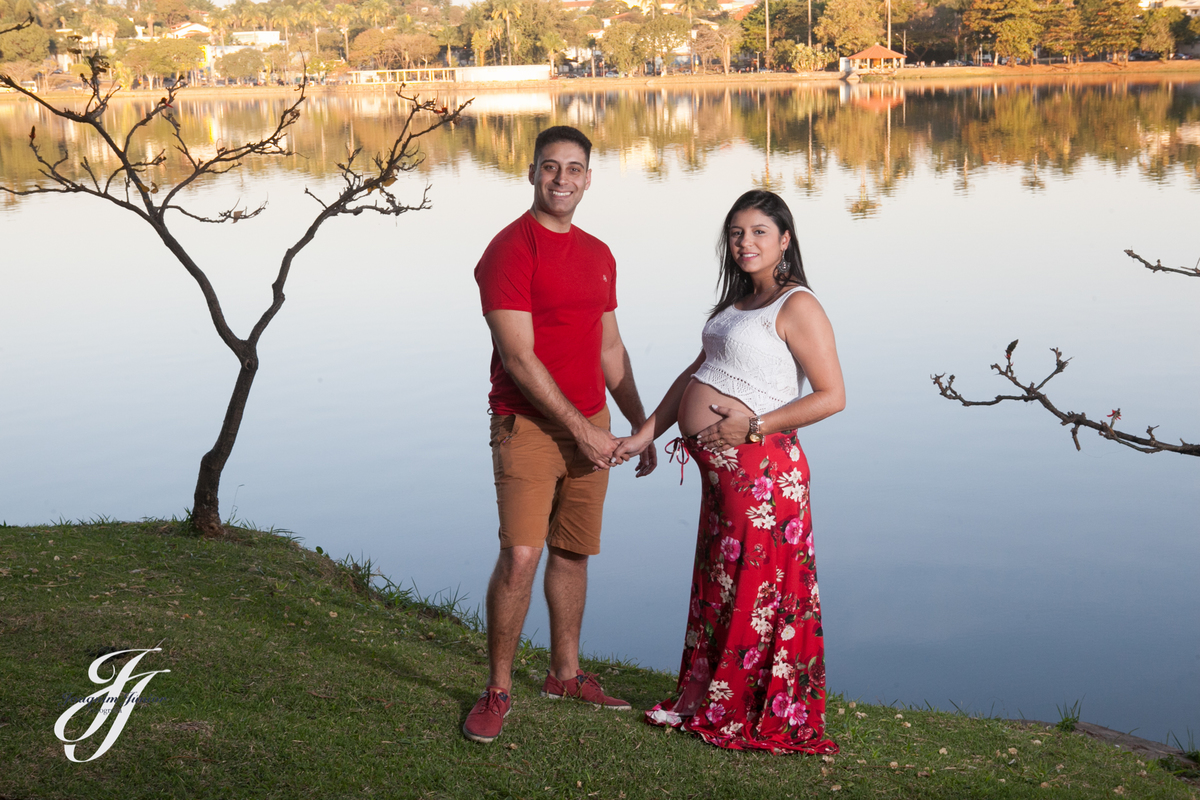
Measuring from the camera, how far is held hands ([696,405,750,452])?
9.78ft

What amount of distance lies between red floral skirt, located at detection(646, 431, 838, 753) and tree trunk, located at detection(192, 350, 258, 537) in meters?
2.60

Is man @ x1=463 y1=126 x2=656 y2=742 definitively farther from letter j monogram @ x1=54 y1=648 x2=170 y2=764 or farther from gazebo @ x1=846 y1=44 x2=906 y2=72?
gazebo @ x1=846 y1=44 x2=906 y2=72

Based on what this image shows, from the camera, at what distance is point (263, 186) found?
21375 millimetres

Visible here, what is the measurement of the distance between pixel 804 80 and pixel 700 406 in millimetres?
56163

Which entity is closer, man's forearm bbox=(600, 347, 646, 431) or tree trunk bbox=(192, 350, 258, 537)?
man's forearm bbox=(600, 347, 646, 431)

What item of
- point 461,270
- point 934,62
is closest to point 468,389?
point 461,270

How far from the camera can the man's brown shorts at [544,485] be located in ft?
10.2

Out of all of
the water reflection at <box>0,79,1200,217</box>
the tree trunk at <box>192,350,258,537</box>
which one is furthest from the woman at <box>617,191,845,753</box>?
the water reflection at <box>0,79,1200,217</box>

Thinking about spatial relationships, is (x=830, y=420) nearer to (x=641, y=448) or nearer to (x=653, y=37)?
(x=641, y=448)

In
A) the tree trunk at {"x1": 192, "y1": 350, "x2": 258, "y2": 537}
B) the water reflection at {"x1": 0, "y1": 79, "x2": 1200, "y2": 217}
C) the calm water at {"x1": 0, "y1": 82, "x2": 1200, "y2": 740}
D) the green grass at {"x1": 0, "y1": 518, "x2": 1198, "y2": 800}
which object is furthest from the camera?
the water reflection at {"x1": 0, "y1": 79, "x2": 1200, "y2": 217}

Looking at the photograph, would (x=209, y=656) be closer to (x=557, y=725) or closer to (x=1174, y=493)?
(x=557, y=725)

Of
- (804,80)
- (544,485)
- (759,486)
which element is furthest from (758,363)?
(804,80)

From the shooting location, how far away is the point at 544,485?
3170 mm

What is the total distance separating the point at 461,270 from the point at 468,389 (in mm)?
4986
